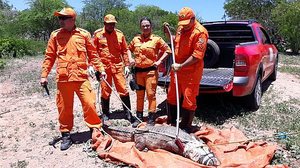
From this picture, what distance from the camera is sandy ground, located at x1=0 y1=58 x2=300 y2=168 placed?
4.68 meters

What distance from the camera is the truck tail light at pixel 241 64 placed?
557 cm

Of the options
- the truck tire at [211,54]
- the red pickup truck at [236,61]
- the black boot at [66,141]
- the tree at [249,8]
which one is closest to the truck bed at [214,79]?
the red pickup truck at [236,61]

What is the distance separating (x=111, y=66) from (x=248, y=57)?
79.8 inches

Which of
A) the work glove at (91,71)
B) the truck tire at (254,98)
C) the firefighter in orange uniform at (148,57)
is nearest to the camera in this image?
the work glove at (91,71)

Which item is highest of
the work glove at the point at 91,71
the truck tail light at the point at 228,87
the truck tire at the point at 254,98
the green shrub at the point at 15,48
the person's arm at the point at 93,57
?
the person's arm at the point at 93,57

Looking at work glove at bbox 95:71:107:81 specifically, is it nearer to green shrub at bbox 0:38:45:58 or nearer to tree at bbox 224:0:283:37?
green shrub at bbox 0:38:45:58

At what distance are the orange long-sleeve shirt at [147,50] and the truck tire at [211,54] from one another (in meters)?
1.17

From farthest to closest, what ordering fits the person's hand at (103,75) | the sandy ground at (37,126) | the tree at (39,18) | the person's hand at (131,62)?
the tree at (39,18), the person's hand at (131,62), the person's hand at (103,75), the sandy ground at (37,126)

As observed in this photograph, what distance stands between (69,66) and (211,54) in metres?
2.76

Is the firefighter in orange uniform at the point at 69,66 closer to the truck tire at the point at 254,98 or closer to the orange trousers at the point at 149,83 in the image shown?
the orange trousers at the point at 149,83

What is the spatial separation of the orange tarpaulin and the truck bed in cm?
82

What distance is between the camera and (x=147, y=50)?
5.40 m

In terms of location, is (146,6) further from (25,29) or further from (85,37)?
(85,37)

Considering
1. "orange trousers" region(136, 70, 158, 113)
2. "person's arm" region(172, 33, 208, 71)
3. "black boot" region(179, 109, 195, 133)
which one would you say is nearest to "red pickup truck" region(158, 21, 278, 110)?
"orange trousers" region(136, 70, 158, 113)
